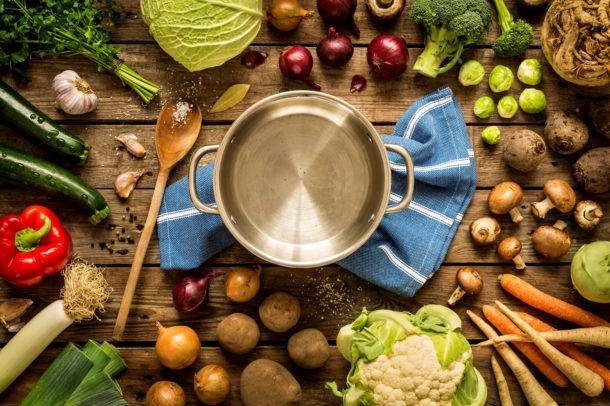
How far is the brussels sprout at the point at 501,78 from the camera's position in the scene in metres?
1.70

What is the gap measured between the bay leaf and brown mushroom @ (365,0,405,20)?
1.78ft

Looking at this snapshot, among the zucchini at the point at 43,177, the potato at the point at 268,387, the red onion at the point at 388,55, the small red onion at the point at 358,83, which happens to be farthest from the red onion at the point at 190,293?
the red onion at the point at 388,55

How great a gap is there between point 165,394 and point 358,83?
1.30m

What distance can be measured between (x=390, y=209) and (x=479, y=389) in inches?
26.5

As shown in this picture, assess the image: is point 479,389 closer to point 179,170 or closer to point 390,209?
point 390,209

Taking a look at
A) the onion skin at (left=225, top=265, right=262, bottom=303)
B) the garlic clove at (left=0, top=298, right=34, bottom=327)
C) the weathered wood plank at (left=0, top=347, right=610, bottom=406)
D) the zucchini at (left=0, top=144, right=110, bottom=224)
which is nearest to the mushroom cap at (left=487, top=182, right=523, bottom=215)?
the weathered wood plank at (left=0, top=347, right=610, bottom=406)

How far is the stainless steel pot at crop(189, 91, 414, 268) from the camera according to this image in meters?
1.59

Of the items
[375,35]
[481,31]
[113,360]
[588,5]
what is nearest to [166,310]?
[113,360]

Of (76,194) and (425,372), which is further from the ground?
(76,194)

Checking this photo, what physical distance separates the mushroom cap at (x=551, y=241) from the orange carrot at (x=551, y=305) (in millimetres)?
141

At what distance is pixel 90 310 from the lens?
163 cm

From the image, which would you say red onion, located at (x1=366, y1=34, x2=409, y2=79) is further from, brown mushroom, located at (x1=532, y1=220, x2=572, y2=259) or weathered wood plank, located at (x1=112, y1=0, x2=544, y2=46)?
brown mushroom, located at (x1=532, y1=220, x2=572, y2=259)

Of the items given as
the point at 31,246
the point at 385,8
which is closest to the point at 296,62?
the point at 385,8

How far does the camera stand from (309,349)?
5.16 ft
